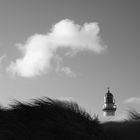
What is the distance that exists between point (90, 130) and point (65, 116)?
0.13 metres

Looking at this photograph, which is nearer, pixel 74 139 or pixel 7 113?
pixel 74 139

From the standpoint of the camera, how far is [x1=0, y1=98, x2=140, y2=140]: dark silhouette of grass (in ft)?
4.81

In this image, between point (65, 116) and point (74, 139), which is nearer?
point (74, 139)

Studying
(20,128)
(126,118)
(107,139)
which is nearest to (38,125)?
(20,128)

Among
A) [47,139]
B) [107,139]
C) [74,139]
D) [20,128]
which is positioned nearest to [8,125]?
[20,128]

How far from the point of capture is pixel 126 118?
1.77 metres

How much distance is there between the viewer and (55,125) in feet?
4.88

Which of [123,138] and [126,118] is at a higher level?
[126,118]

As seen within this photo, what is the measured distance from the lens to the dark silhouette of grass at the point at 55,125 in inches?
57.7

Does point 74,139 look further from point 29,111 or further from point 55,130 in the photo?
point 29,111

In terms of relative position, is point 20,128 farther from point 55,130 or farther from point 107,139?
point 107,139

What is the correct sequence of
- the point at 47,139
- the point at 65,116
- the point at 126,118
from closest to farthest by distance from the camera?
the point at 47,139
the point at 65,116
the point at 126,118

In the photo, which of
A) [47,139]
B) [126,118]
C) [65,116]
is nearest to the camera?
[47,139]

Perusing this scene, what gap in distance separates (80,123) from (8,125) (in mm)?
325
